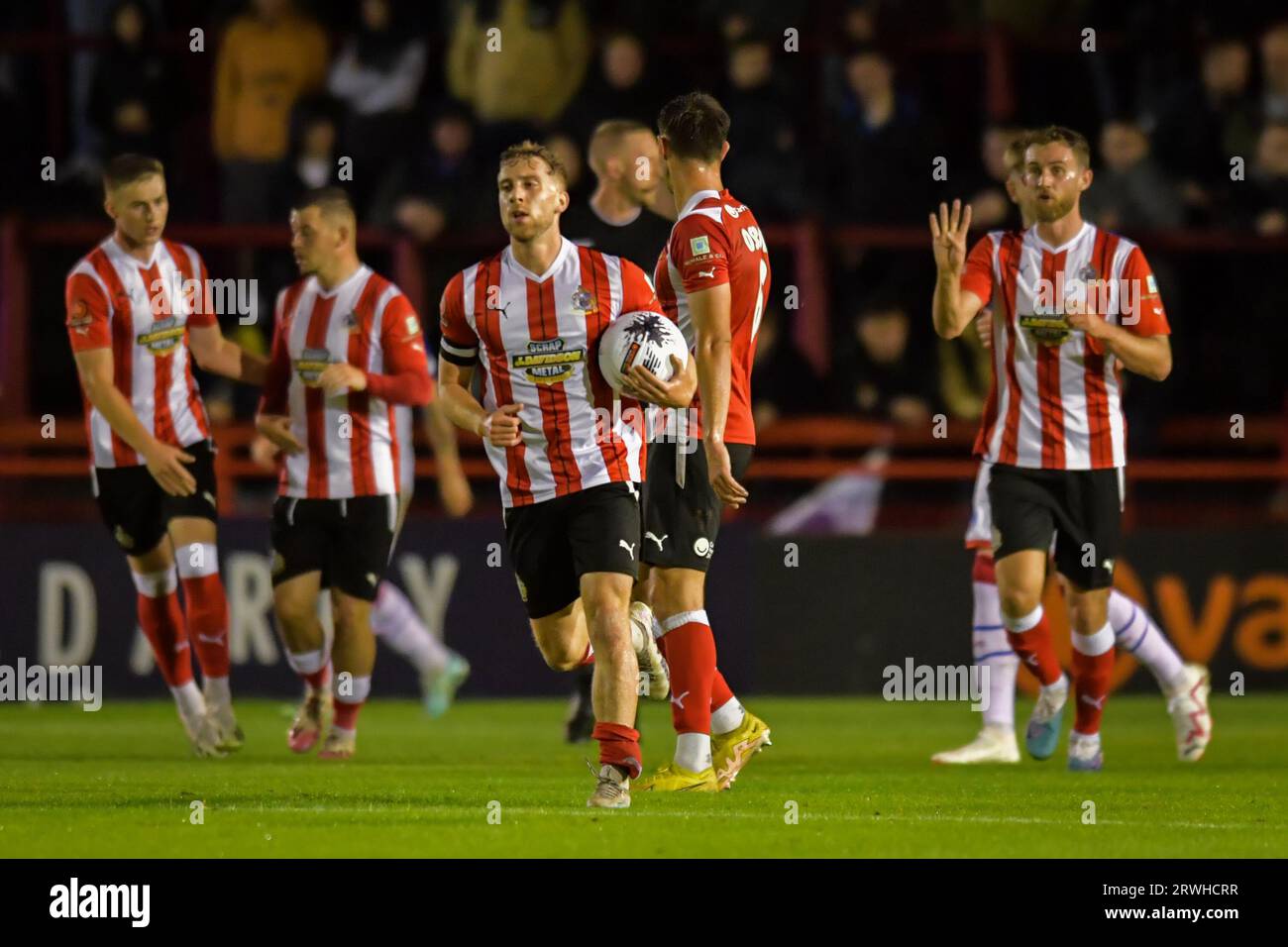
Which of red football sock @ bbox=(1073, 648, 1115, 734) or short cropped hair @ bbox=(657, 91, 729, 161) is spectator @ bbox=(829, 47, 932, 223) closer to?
red football sock @ bbox=(1073, 648, 1115, 734)

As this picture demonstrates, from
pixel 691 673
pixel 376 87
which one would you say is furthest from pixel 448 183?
pixel 691 673

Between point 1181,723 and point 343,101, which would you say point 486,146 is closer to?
point 343,101

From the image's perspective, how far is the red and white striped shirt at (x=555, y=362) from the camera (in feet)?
24.2

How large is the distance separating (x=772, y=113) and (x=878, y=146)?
76 centimetres

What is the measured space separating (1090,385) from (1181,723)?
1.60 m

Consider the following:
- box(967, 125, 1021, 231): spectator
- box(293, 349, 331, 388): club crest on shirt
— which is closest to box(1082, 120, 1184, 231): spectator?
box(967, 125, 1021, 231): spectator

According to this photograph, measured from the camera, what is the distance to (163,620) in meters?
9.76

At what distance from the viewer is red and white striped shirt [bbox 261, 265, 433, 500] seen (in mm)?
9586

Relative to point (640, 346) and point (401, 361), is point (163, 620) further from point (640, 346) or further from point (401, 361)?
point (640, 346)

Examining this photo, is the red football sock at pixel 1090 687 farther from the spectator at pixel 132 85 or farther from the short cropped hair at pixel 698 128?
the spectator at pixel 132 85

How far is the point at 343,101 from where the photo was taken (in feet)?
47.6

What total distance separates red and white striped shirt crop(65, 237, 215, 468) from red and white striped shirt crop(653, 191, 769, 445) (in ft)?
8.62

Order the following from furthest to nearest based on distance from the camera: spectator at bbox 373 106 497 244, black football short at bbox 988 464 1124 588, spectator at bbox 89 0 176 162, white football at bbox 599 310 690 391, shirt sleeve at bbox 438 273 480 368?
1. spectator at bbox 89 0 176 162
2. spectator at bbox 373 106 497 244
3. black football short at bbox 988 464 1124 588
4. shirt sleeve at bbox 438 273 480 368
5. white football at bbox 599 310 690 391

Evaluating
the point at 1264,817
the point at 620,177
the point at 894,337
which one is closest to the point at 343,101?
the point at 894,337
